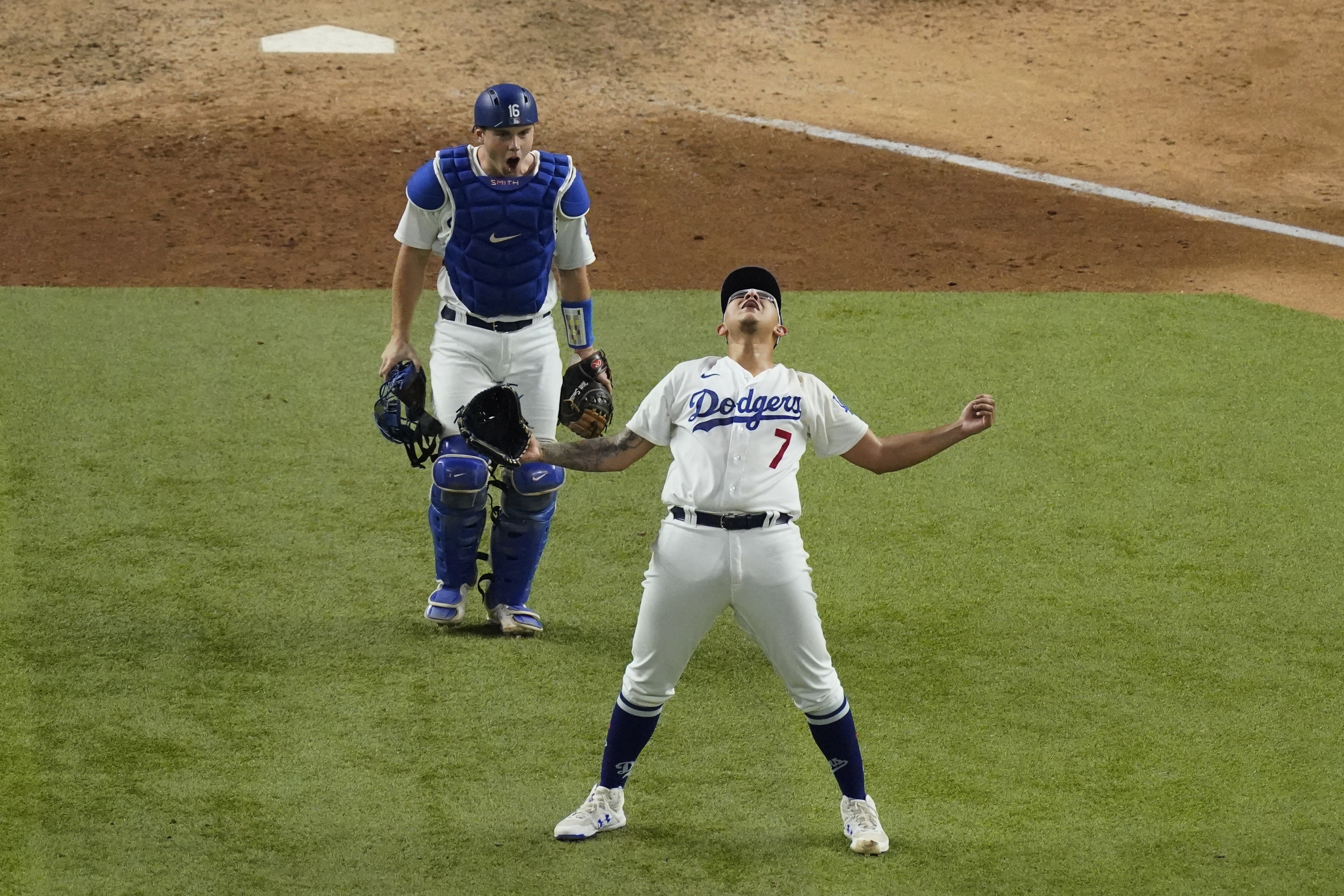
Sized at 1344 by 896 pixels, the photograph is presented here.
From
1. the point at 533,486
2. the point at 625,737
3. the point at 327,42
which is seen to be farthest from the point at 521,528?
the point at 327,42

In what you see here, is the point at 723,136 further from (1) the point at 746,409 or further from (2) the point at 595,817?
(2) the point at 595,817

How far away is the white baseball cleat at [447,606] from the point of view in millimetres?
6641

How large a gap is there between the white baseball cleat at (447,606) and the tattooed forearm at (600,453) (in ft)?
5.20

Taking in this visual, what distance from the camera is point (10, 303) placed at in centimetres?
1000

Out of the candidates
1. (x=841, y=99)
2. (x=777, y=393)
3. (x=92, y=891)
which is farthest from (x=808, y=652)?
(x=841, y=99)

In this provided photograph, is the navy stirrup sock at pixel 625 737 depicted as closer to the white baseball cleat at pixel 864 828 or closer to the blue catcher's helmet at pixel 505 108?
the white baseball cleat at pixel 864 828

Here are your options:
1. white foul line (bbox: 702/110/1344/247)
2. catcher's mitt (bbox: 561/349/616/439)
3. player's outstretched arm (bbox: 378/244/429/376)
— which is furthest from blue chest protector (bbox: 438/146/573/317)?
white foul line (bbox: 702/110/1344/247)

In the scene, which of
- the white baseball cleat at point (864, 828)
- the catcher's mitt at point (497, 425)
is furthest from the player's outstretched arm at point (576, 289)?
the white baseball cleat at point (864, 828)

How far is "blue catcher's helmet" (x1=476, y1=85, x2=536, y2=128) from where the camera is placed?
20.4 ft

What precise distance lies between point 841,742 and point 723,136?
8.67 m

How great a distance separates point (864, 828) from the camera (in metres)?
5.15

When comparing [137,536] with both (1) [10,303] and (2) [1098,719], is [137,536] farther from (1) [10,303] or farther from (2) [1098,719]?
(2) [1098,719]

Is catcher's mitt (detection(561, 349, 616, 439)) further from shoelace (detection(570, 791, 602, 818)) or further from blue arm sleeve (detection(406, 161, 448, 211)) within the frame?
shoelace (detection(570, 791, 602, 818))

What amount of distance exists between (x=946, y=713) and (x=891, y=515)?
1.81 metres
